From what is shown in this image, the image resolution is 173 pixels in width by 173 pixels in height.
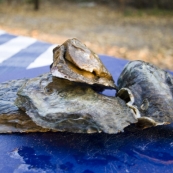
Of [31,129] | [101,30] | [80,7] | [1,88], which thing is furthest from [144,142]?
[80,7]

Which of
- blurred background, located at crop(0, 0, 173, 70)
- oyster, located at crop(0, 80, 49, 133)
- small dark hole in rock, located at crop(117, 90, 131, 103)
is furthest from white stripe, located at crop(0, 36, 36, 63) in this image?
blurred background, located at crop(0, 0, 173, 70)

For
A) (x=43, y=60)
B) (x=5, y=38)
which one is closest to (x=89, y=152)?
(x=43, y=60)

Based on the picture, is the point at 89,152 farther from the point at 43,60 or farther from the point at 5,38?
the point at 5,38

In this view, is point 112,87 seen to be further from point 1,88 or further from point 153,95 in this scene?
point 1,88

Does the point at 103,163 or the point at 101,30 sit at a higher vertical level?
the point at 103,163

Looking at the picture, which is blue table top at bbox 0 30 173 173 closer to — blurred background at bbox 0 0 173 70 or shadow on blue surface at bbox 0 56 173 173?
shadow on blue surface at bbox 0 56 173 173
